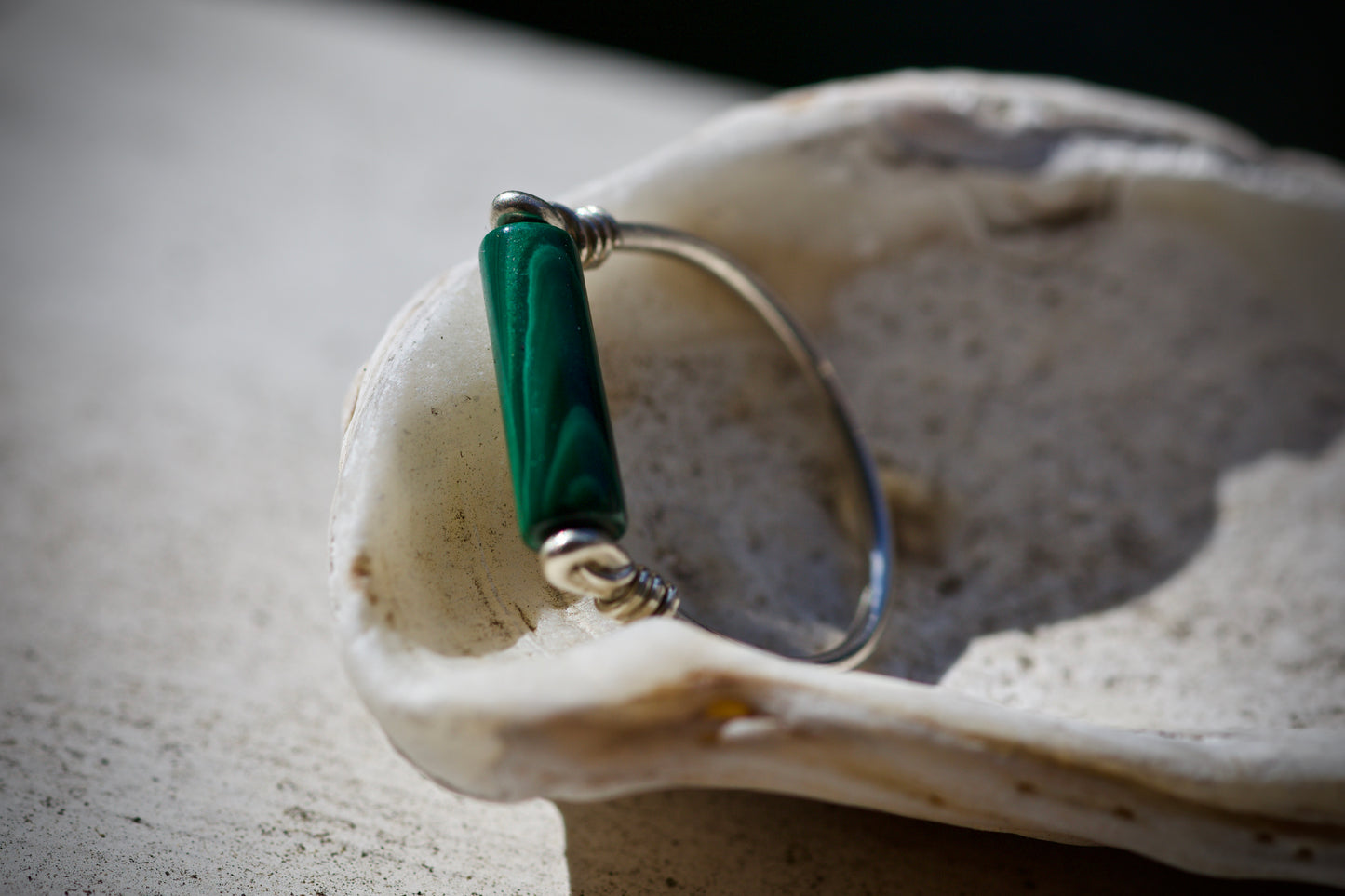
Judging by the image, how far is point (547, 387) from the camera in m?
0.34

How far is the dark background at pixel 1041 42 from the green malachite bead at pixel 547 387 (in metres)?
1.41

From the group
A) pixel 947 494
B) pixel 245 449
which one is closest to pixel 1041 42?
pixel 947 494

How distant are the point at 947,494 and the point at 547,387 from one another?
0.94 ft

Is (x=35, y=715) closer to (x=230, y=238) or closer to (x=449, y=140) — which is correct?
(x=230, y=238)

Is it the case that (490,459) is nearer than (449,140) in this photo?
Yes

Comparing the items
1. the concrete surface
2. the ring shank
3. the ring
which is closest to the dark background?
the concrete surface

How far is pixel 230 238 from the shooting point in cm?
78

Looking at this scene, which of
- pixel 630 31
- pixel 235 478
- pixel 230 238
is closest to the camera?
pixel 235 478

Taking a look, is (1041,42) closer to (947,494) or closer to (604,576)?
(947,494)

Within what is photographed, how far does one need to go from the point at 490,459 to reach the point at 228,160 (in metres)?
0.66

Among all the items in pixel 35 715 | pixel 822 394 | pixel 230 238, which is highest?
pixel 230 238

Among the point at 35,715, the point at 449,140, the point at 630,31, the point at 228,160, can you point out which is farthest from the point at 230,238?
the point at 630,31

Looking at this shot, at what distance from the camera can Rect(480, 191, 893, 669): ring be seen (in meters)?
0.32

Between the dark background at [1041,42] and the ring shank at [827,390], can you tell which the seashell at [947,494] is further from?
the dark background at [1041,42]
